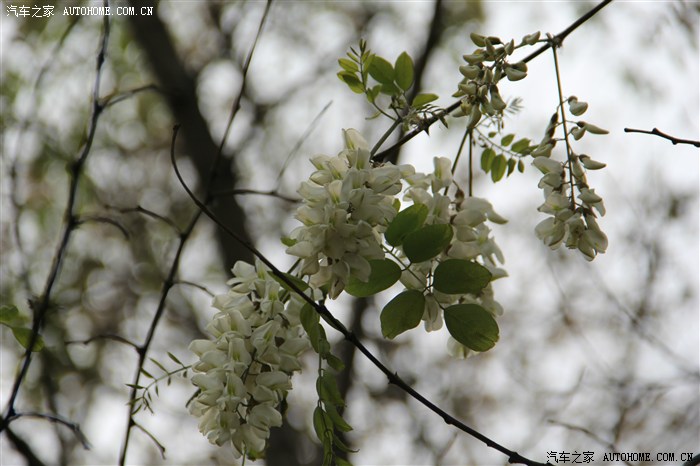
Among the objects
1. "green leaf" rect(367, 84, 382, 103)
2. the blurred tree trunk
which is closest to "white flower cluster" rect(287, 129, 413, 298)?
"green leaf" rect(367, 84, 382, 103)

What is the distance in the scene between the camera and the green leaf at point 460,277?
85 cm

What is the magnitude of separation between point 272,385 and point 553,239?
15.0 inches

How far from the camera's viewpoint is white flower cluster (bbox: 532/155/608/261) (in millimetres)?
846

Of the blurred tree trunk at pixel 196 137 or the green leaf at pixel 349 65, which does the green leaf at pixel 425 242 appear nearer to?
the green leaf at pixel 349 65

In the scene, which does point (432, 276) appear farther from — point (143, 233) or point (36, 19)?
point (143, 233)

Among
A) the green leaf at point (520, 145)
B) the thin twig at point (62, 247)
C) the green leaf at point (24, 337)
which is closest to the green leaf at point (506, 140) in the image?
the green leaf at point (520, 145)

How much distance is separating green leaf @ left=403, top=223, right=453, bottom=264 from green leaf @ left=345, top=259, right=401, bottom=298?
29mm

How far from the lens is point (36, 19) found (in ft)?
11.2

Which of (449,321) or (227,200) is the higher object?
(227,200)

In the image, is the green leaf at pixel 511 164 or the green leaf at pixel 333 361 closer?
the green leaf at pixel 333 361

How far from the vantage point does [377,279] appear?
0.85 m

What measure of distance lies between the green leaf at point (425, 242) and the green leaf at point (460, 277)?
0.11 ft

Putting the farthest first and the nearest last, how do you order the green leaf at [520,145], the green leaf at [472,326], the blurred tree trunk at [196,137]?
the blurred tree trunk at [196,137] → the green leaf at [520,145] → the green leaf at [472,326]

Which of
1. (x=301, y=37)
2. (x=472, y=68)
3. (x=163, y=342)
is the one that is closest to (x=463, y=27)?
(x=301, y=37)
